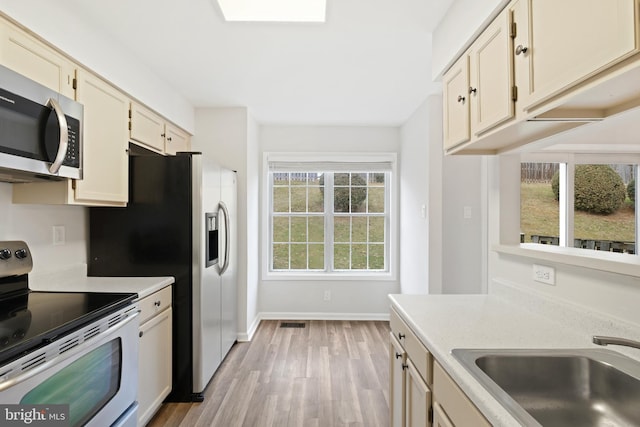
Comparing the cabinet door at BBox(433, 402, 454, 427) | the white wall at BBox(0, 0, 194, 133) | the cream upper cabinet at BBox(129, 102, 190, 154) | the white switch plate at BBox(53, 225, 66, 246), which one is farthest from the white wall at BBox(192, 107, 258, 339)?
the cabinet door at BBox(433, 402, 454, 427)

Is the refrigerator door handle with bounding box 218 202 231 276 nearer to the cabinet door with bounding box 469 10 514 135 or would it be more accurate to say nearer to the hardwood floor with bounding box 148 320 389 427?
the hardwood floor with bounding box 148 320 389 427

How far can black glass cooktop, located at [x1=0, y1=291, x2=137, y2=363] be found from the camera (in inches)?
46.0

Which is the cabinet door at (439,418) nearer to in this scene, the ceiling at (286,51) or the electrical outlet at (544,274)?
the electrical outlet at (544,274)

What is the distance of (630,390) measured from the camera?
965 millimetres

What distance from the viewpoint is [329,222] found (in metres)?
4.45

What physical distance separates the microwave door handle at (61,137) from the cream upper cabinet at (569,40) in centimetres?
199

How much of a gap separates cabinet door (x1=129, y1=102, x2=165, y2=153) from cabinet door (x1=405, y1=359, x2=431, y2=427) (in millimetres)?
2384

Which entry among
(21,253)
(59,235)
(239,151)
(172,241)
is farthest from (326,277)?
(21,253)

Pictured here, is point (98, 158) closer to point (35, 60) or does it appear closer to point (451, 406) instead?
point (35, 60)

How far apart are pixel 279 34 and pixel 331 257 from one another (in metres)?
2.86

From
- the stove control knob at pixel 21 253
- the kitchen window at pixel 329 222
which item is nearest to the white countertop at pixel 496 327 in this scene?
the stove control knob at pixel 21 253

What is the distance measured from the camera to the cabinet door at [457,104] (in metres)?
1.70

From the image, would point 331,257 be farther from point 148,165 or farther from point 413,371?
point 413,371

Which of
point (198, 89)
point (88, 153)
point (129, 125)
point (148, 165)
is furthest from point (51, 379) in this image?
point (198, 89)
